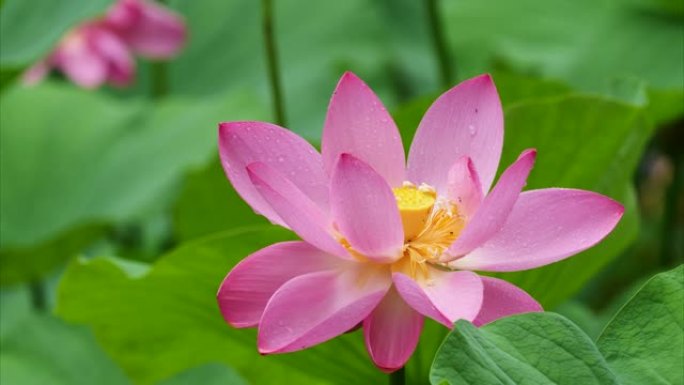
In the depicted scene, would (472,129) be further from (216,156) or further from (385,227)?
(216,156)

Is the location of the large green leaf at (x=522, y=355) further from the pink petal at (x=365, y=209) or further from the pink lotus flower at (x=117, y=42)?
the pink lotus flower at (x=117, y=42)

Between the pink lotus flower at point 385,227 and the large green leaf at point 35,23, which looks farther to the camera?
the large green leaf at point 35,23

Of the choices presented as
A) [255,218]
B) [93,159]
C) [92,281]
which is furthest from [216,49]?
[92,281]

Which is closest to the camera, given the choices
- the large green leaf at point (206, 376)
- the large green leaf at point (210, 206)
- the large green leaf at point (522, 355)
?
the large green leaf at point (522, 355)

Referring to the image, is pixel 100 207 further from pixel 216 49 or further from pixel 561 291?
pixel 561 291

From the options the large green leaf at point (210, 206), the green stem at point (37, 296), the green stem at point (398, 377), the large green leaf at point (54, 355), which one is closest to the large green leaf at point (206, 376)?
the large green leaf at point (54, 355)

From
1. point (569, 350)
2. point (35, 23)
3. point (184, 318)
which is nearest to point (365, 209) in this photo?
point (569, 350)

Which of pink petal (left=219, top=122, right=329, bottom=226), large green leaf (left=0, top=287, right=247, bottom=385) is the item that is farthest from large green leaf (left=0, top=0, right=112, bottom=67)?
pink petal (left=219, top=122, right=329, bottom=226)

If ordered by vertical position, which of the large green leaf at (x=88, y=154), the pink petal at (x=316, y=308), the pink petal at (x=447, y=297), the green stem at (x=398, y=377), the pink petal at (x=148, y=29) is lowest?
the large green leaf at (x=88, y=154)
